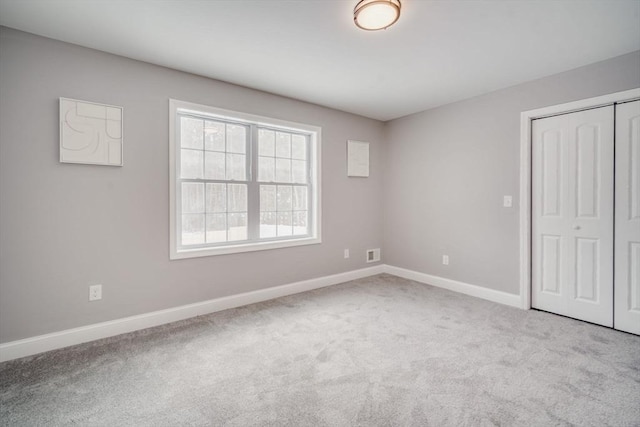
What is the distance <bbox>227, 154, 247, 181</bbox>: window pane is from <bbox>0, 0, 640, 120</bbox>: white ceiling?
85cm

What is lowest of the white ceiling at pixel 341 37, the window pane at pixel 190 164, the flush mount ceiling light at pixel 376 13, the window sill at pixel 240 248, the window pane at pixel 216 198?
the window sill at pixel 240 248

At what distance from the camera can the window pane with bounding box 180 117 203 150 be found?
3.21 meters

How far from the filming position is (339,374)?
2.10 meters

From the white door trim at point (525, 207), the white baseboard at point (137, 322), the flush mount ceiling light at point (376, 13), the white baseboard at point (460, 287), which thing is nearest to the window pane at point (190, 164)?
the white baseboard at point (137, 322)

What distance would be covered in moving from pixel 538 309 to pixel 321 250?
2662 millimetres

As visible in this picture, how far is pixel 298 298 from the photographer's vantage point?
148 inches

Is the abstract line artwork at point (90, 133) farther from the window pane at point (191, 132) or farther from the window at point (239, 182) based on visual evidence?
the window pane at point (191, 132)

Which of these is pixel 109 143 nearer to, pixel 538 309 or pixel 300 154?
pixel 300 154

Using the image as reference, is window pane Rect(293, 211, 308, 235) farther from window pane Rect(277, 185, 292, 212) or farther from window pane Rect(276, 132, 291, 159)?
window pane Rect(276, 132, 291, 159)

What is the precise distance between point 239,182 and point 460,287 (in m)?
3.18

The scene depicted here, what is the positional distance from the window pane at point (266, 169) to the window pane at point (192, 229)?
899 millimetres

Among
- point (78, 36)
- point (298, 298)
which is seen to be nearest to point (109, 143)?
point (78, 36)

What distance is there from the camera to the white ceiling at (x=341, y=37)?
207 cm

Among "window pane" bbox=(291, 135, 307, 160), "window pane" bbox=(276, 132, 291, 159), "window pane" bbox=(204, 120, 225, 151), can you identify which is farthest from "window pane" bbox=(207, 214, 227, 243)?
Result: "window pane" bbox=(291, 135, 307, 160)
